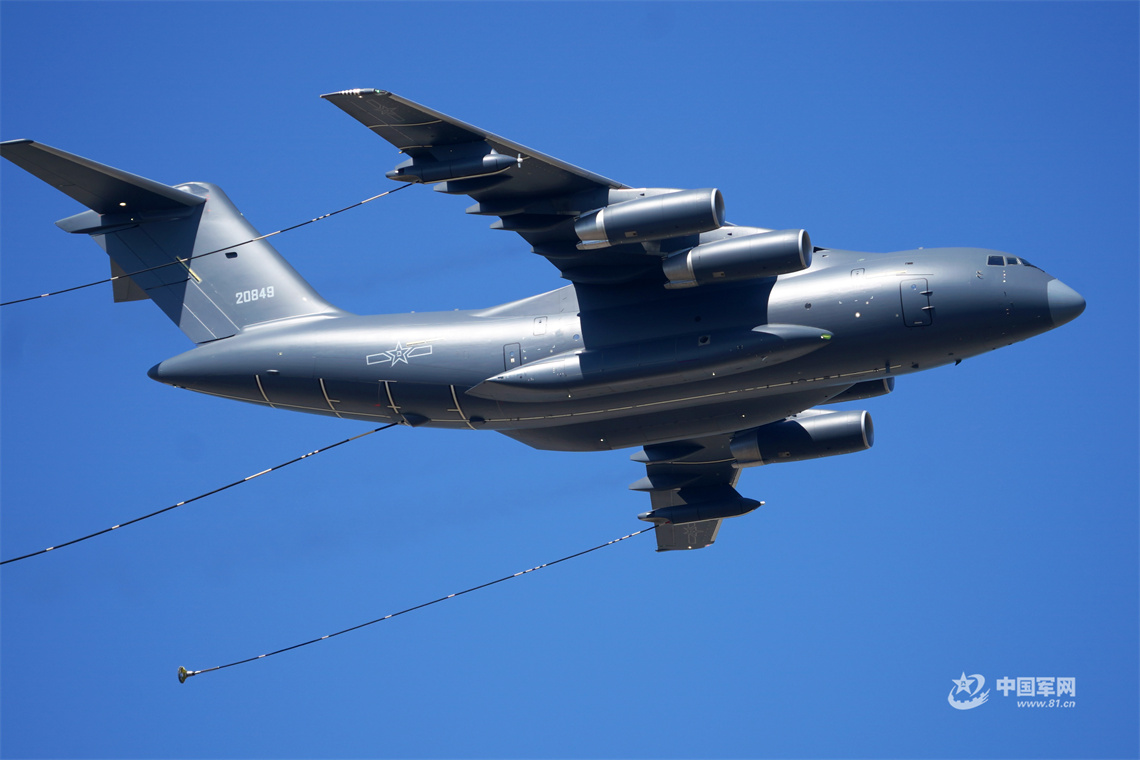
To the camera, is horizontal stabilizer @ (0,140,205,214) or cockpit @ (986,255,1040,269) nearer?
cockpit @ (986,255,1040,269)

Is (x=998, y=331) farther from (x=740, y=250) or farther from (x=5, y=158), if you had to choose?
(x=5, y=158)

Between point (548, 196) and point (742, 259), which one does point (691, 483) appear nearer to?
point (742, 259)

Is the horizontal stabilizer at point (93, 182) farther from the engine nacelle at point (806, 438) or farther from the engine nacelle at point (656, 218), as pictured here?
the engine nacelle at point (806, 438)

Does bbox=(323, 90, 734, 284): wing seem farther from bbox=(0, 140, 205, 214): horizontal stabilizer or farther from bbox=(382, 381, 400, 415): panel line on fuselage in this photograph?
bbox=(0, 140, 205, 214): horizontal stabilizer

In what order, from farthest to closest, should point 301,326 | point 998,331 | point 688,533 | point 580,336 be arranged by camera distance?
point 688,533 < point 301,326 < point 580,336 < point 998,331

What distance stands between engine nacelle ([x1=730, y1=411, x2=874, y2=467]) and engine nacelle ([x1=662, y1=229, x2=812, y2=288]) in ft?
12.2

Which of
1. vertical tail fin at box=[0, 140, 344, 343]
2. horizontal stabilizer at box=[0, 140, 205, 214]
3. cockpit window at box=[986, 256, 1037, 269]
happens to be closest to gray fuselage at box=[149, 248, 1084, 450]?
cockpit window at box=[986, 256, 1037, 269]

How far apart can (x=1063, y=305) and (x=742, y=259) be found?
373cm

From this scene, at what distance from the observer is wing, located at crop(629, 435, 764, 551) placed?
67.4 feet

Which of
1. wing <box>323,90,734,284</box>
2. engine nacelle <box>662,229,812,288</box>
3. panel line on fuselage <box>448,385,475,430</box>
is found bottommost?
panel line on fuselage <box>448,385,475,430</box>

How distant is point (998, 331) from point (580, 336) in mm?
4987

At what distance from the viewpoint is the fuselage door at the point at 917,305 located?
1595 cm

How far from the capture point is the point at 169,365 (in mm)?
18703

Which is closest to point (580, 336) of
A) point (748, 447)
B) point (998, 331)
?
point (748, 447)
